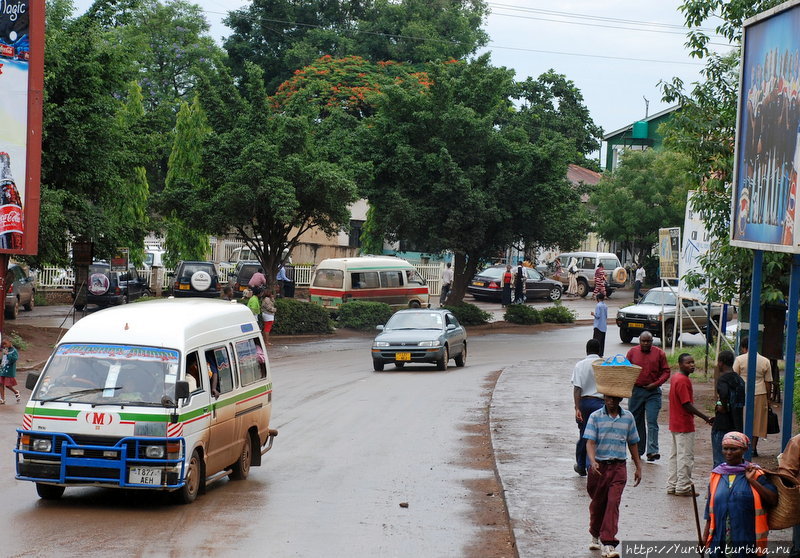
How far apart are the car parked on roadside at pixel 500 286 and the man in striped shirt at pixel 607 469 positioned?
3896 cm

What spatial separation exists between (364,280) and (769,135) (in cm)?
2925

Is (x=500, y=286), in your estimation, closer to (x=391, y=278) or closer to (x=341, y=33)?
(x=391, y=278)

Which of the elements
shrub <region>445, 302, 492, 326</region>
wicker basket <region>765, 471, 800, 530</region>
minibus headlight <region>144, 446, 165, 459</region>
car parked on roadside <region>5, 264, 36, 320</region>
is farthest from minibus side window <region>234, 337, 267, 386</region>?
shrub <region>445, 302, 492, 326</region>

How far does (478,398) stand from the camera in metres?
22.4

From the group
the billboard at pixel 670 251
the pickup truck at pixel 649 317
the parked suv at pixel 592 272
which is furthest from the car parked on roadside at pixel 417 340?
the parked suv at pixel 592 272

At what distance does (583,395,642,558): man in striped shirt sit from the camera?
31.0 ft

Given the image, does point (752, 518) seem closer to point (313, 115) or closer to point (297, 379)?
point (297, 379)

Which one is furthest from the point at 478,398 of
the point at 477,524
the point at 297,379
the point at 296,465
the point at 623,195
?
the point at 623,195

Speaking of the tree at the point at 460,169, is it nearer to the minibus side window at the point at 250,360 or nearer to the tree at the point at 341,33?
the minibus side window at the point at 250,360

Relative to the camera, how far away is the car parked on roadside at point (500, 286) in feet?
162

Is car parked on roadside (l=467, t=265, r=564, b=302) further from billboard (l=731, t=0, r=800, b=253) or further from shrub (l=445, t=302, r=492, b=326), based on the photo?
billboard (l=731, t=0, r=800, b=253)

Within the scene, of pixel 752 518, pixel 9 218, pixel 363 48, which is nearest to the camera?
pixel 752 518

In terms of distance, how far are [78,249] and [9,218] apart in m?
5.19

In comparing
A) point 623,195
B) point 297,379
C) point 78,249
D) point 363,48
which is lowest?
point 297,379
